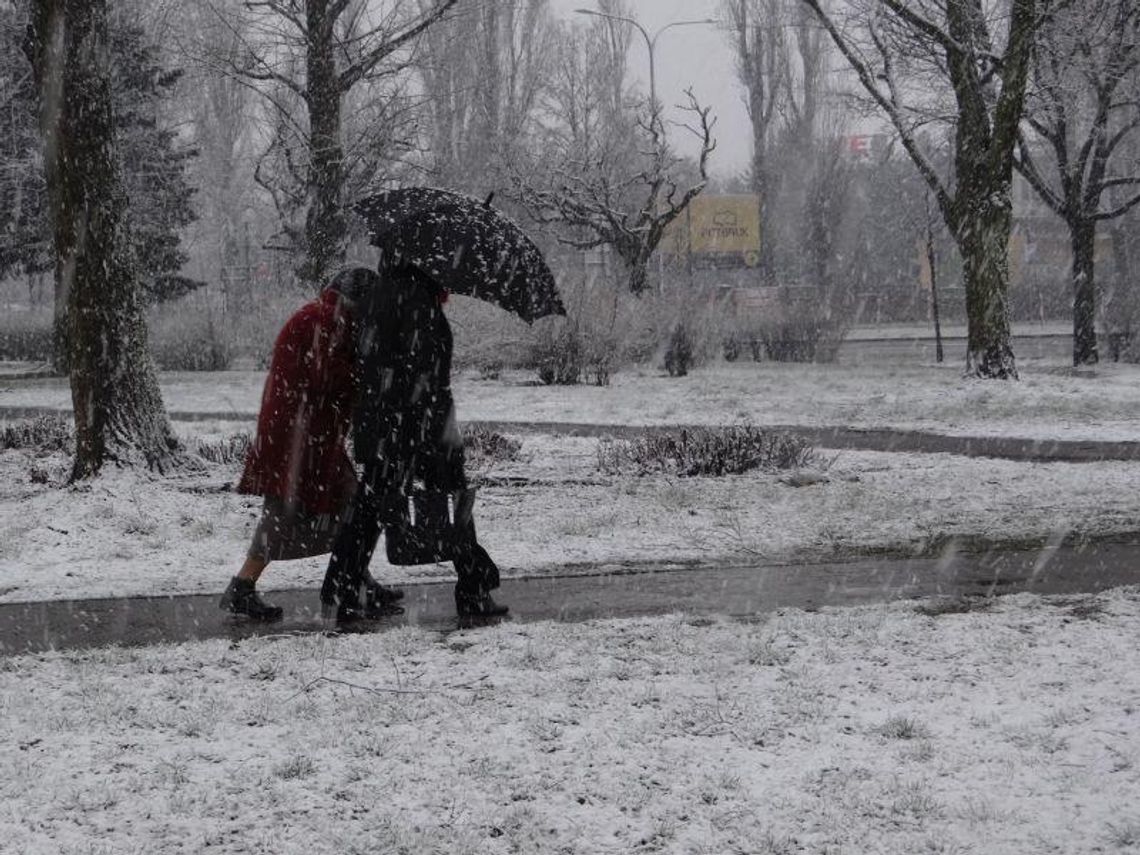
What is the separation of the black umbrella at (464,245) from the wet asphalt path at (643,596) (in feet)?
4.75

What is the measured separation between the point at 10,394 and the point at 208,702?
1853cm

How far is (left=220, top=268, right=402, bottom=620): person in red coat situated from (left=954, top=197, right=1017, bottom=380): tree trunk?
14141mm

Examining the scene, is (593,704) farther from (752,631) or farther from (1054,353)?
(1054,353)

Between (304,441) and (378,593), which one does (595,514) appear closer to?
(378,593)

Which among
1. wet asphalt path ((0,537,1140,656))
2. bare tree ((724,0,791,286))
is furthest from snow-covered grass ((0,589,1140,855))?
bare tree ((724,0,791,286))

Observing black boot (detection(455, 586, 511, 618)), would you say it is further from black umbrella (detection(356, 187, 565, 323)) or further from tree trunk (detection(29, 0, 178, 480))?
tree trunk (detection(29, 0, 178, 480))

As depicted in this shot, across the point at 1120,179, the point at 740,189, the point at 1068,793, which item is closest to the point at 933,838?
the point at 1068,793

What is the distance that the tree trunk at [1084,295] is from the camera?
2314 centimetres

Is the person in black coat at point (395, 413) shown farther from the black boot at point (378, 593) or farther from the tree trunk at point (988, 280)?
the tree trunk at point (988, 280)

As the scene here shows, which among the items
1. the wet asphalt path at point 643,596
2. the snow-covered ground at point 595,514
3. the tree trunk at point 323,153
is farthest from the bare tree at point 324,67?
the wet asphalt path at point 643,596

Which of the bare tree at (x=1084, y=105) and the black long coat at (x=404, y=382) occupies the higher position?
the bare tree at (x=1084, y=105)

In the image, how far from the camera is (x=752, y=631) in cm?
504

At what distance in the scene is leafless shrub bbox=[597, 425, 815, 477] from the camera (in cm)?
945

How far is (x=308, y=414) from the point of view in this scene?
5.07 metres
